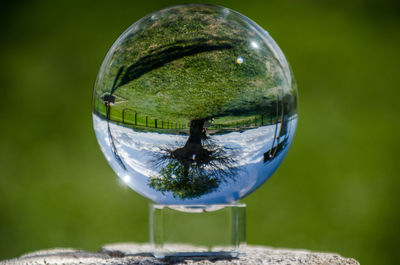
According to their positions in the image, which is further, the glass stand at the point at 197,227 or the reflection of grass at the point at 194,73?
the glass stand at the point at 197,227

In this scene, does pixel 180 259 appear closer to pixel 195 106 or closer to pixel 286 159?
pixel 195 106

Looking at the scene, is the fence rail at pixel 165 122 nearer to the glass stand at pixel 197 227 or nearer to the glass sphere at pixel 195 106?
the glass sphere at pixel 195 106

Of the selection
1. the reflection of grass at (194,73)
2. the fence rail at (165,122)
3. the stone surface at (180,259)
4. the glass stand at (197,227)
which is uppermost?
the reflection of grass at (194,73)

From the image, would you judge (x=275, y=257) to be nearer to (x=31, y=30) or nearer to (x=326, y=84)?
(x=326, y=84)

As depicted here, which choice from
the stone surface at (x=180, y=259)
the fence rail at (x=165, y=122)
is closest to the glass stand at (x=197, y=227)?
the stone surface at (x=180, y=259)

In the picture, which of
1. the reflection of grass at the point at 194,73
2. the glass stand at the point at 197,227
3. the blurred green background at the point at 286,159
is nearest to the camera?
the reflection of grass at the point at 194,73

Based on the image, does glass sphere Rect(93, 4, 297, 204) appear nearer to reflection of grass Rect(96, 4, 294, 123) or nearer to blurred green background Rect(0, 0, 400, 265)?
reflection of grass Rect(96, 4, 294, 123)
